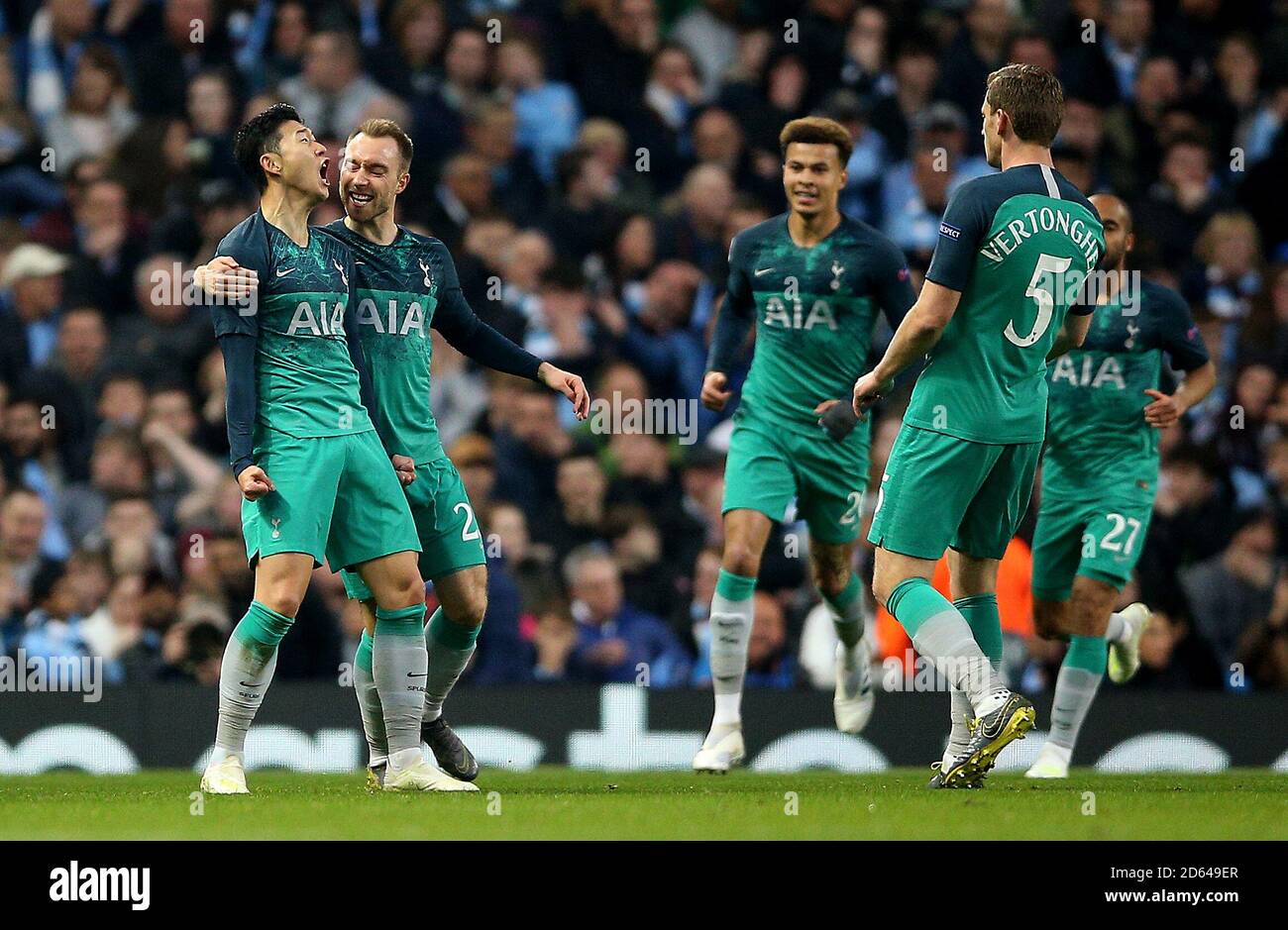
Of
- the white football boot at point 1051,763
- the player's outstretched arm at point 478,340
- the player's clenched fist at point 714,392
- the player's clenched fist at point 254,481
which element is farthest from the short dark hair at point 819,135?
the player's clenched fist at point 254,481

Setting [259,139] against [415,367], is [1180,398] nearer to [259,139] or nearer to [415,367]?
[415,367]

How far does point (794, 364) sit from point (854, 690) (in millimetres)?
1602

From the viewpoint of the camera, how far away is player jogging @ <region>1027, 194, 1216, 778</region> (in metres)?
8.94

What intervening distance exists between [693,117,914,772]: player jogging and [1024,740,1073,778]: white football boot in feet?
4.32

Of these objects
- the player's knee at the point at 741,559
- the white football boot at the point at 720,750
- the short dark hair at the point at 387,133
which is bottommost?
the white football boot at the point at 720,750

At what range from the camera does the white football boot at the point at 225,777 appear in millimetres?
7043

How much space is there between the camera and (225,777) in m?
7.05

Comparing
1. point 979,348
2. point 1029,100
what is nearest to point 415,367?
point 979,348

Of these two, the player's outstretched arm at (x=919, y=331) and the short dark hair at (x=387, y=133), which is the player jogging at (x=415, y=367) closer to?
the short dark hair at (x=387, y=133)

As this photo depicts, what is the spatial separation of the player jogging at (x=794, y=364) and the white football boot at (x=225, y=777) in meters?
2.27

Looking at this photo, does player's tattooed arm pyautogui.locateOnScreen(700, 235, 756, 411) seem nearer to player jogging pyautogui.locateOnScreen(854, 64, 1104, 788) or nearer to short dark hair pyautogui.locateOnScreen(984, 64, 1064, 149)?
player jogging pyautogui.locateOnScreen(854, 64, 1104, 788)

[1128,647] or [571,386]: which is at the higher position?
[571,386]
